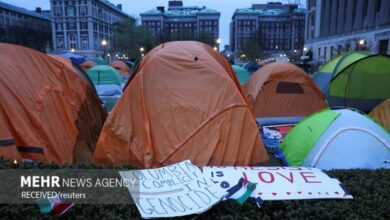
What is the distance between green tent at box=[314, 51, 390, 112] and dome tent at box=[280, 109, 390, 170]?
513 cm

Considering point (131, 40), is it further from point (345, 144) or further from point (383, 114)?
point (345, 144)

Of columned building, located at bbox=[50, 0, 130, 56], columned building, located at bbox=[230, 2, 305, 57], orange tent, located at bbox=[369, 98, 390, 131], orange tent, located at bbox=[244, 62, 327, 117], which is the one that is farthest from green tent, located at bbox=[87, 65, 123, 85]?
columned building, located at bbox=[230, 2, 305, 57]

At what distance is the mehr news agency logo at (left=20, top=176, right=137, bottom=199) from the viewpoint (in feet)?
8.18

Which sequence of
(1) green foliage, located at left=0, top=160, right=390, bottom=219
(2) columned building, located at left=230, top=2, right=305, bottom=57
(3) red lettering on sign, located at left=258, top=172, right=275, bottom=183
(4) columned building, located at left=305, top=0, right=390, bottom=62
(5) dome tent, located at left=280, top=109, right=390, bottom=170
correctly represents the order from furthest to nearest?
(2) columned building, located at left=230, top=2, right=305, bottom=57, (4) columned building, located at left=305, top=0, right=390, bottom=62, (5) dome tent, located at left=280, top=109, right=390, bottom=170, (3) red lettering on sign, located at left=258, top=172, right=275, bottom=183, (1) green foliage, located at left=0, top=160, right=390, bottom=219

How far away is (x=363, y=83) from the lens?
9.37 m

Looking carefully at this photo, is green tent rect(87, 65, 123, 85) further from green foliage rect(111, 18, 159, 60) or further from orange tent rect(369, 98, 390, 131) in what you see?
green foliage rect(111, 18, 159, 60)

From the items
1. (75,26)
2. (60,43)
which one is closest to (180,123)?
(75,26)

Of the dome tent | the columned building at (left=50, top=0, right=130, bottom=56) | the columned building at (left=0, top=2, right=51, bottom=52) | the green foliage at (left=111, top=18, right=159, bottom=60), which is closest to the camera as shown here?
the dome tent

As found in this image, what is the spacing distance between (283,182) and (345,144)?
7.38 feet

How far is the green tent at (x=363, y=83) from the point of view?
9.23 meters

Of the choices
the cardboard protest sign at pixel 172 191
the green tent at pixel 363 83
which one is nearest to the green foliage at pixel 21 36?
the green tent at pixel 363 83

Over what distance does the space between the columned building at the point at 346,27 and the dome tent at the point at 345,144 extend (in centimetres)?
2955

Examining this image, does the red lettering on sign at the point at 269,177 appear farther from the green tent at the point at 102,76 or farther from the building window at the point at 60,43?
the building window at the point at 60,43

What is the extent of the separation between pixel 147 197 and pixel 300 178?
1.46m
